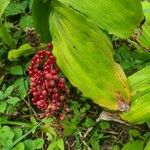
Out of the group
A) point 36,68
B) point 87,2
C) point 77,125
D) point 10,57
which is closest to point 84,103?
point 77,125

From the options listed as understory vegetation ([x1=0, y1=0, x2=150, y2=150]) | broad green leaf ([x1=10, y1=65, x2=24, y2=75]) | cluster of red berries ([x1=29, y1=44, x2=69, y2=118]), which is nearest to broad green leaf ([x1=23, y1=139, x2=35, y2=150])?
understory vegetation ([x1=0, y1=0, x2=150, y2=150])

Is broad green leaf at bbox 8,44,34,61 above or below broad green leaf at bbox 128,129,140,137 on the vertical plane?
above

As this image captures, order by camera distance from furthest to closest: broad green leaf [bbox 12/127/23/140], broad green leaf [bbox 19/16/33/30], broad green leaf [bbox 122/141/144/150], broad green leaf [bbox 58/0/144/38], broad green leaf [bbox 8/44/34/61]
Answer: broad green leaf [bbox 19/16/33/30] → broad green leaf [bbox 8/44/34/61] → broad green leaf [bbox 12/127/23/140] → broad green leaf [bbox 122/141/144/150] → broad green leaf [bbox 58/0/144/38]

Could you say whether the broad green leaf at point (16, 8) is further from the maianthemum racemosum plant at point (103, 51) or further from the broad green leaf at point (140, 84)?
the broad green leaf at point (140, 84)

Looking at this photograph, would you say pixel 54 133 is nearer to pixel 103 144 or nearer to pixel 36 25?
pixel 103 144

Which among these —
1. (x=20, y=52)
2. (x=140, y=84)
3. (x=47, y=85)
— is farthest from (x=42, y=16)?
(x=140, y=84)

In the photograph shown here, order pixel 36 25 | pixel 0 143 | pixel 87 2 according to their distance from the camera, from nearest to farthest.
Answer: pixel 87 2 < pixel 0 143 < pixel 36 25

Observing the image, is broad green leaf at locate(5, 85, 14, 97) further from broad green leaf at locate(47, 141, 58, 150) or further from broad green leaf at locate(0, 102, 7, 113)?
broad green leaf at locate(47, 141, 58, 150)

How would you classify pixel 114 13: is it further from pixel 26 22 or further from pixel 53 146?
pixel 26 22
